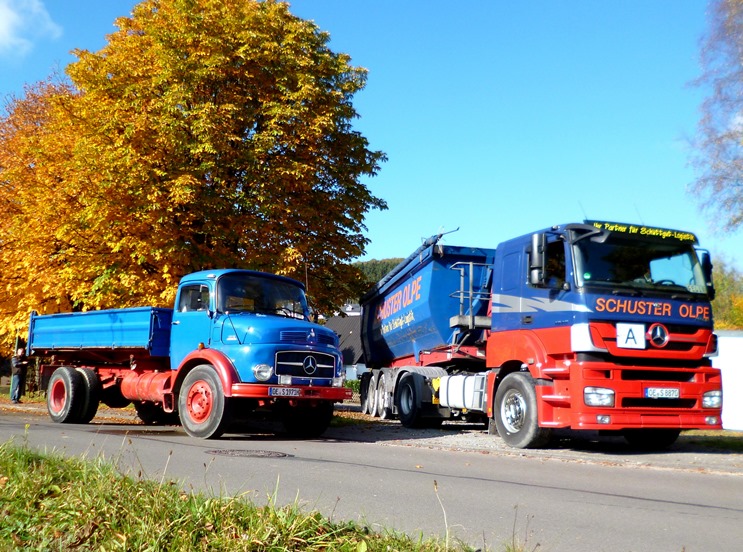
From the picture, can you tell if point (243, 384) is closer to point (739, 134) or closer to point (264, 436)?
point (264, 436)

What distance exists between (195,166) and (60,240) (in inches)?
163

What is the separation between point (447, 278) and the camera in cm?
1559

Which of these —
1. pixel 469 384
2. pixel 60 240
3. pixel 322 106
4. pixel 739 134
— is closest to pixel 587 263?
pixel 469 384

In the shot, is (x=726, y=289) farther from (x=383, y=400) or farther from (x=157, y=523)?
(x=157, y=523)

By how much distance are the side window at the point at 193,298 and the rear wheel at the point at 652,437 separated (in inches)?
280

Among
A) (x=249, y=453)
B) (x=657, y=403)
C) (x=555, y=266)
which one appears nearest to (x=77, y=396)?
(x=249, y=453)

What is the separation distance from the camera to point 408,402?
16625 millimetres

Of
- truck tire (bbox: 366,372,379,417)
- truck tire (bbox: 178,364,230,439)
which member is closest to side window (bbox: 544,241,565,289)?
truck tire (bbox: 178,364,230,439)

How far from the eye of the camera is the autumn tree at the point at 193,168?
19297 mm

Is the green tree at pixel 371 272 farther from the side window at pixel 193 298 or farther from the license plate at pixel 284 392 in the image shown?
the license plate at pixel 284 392

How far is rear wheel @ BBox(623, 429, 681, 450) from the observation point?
12555 mm

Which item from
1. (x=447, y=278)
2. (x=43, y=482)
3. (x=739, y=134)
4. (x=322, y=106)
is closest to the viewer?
(x=43, y=482)

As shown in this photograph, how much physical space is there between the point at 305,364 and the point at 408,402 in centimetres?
455

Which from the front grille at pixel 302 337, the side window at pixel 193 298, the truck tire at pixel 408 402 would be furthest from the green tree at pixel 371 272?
the side window at pixel 193 298
